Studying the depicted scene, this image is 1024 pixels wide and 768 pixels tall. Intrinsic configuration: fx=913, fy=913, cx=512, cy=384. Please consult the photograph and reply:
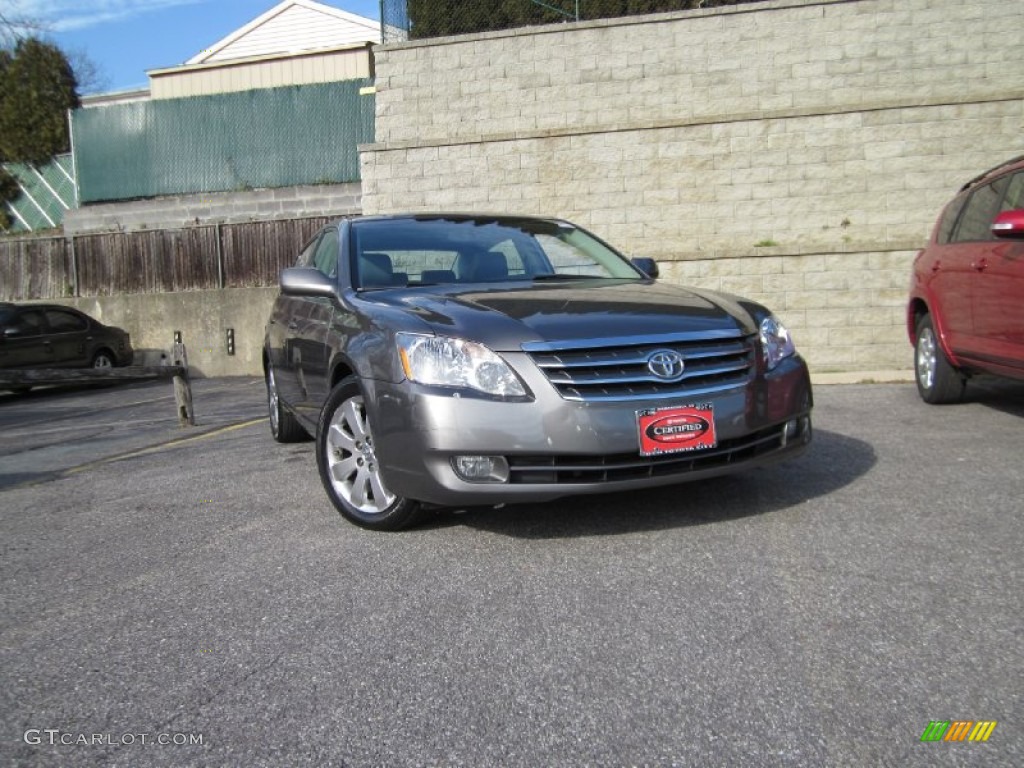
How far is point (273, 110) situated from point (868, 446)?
15.4m

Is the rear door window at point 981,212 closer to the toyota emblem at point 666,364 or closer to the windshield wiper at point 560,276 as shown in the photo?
the windshield wiper at point 560,276

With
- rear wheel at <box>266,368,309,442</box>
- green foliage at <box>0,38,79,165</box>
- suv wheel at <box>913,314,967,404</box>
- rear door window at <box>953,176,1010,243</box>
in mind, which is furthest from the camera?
green foliage at <box>0,38,79,165</box>

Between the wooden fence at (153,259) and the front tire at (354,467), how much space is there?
40.3 feet

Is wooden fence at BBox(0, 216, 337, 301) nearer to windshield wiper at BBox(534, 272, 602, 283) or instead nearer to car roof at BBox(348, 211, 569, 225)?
car roof at BBox(348, 211, 569, 225)

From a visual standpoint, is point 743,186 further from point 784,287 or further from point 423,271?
point 423,271

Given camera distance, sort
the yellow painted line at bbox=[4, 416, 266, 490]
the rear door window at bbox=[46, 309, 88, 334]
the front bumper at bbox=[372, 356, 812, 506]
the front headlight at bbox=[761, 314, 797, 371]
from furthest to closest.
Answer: the rear door window at bbox=[46, 309, 88, 334] < the yellow painted line at bbox=[4, 416, 266, 490] < the front headlight at bbox=[761, 314, 797, 371] < the front bumper at bbox=[372, 356, 812, 506]

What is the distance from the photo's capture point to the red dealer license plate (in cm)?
364

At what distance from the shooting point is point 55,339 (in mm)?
14836

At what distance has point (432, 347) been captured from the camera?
3.79 metres

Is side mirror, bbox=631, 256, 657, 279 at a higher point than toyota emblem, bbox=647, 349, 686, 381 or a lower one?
higher

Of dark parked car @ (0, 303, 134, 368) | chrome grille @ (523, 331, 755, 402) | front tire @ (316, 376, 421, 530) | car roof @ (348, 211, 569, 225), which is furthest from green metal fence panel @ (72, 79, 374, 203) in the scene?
chrome grille @ (523, 331, 755, 402)

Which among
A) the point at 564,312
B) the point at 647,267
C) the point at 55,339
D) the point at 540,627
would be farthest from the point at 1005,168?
the point at 55,339

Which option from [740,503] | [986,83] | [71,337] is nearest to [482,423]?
[740,503]

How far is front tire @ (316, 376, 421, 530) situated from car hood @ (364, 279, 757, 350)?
0.54 meters
